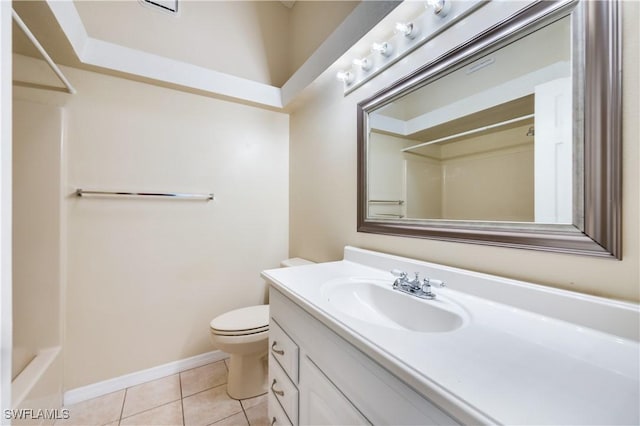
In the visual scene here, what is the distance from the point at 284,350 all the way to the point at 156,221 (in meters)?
1.26

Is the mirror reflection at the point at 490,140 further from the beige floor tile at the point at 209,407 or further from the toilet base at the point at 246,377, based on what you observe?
the beige floor tile at the point at 209,407

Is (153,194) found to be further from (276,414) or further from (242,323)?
(276,414)

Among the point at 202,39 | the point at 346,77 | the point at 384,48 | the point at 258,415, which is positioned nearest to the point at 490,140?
the point at 384,48

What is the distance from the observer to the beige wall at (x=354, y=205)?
0.59 meters

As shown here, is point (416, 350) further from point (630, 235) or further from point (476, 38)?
point (476, 38)

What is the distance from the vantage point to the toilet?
141cm

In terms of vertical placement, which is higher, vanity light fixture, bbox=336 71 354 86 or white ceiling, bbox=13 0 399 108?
white ceiling, bbox=13 0 399 108

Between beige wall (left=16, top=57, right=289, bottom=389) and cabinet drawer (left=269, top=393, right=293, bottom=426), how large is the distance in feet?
3.04

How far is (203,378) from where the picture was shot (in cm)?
165

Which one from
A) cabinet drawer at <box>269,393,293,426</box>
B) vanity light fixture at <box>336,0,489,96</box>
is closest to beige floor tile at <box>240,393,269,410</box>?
cabinet drawer at <box>269,393,293,426</box>

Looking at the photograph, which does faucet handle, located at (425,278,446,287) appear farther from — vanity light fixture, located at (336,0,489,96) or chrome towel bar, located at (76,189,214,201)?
chrome towel bar, located at (76,189,214,201)

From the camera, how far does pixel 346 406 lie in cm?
65

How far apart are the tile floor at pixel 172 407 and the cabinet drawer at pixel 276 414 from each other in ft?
1.01

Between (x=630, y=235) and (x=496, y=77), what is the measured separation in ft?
1.98
